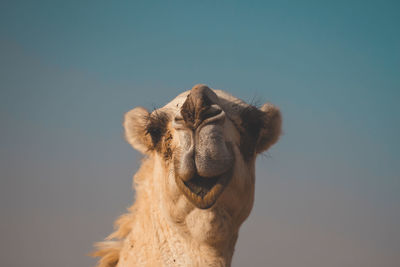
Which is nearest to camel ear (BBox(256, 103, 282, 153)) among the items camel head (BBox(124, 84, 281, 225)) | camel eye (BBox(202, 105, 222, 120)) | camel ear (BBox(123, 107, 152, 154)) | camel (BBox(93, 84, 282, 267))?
camel (BBox(93, 84, 282, 267))

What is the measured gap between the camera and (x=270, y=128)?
17.9 ft

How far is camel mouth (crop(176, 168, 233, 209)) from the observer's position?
13.6ft

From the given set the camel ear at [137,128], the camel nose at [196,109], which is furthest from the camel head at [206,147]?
the camel ear at [137,128]

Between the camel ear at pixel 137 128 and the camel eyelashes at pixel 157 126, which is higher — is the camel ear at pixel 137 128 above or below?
above

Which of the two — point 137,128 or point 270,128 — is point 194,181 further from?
point 270,128

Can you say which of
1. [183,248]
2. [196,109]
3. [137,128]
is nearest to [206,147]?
[196,109]

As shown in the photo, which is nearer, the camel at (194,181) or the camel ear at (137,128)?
the camel at (194,181)

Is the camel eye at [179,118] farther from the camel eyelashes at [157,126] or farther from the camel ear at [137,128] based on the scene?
the camel ear at [137,128]

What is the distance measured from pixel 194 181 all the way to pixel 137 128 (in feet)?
4.86

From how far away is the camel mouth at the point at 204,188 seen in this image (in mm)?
4160

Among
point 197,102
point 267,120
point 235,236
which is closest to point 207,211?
point 235,236

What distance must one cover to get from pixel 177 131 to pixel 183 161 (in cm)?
32

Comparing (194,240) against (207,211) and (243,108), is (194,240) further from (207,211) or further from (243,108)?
(243,108)

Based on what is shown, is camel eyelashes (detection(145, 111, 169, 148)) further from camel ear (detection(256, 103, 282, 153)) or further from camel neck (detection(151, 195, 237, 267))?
camel ear (detection(256, 103, 282, 153))
